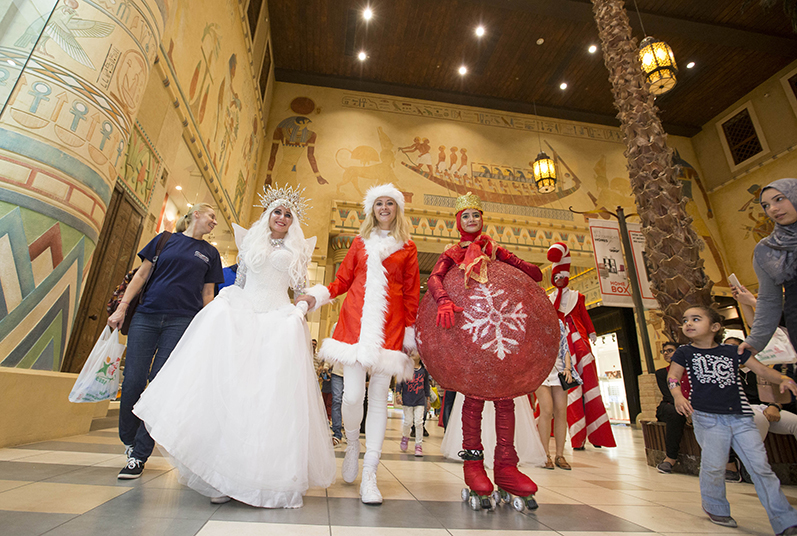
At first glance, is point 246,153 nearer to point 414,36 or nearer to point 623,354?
point 414,36

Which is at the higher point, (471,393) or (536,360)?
(536,360)

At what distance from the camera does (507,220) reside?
11.2m

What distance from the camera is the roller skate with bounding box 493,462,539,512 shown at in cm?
188

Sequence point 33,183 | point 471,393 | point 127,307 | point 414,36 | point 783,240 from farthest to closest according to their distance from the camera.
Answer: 1. point 414,36
2. point 33,183
3. point 127,307
4. point 471,393
5. point 783,240

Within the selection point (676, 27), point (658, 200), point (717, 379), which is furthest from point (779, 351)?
point (676, 27)

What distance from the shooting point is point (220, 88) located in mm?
7223

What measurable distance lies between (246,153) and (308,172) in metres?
1.90

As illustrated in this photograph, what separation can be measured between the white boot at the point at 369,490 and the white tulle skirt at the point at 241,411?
0.18 meters

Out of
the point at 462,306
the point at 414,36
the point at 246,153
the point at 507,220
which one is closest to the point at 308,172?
the point at 246,153

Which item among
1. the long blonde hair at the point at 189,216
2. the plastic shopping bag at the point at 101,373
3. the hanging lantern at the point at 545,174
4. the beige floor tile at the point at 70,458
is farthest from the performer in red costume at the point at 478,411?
the hanging lantern at the point at 545,174

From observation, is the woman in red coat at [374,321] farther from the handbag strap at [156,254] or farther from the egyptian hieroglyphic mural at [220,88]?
the egyptian hieroglyphic mural at [220,88]

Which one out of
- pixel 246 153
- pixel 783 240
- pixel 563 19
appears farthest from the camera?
pixel 563 19

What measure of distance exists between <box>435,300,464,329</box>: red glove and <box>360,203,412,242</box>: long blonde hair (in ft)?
2.34

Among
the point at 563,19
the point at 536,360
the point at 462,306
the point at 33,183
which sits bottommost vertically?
the point at 536,360
